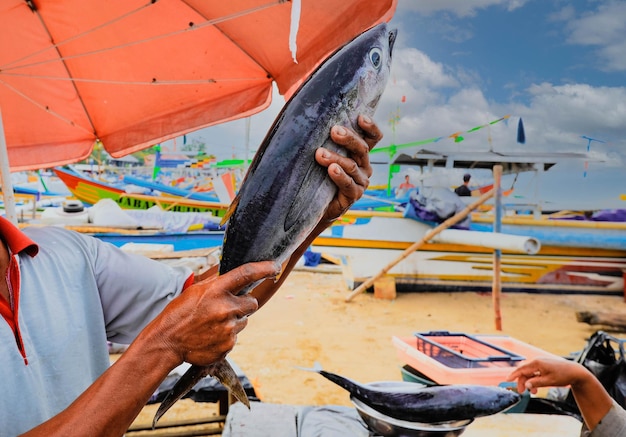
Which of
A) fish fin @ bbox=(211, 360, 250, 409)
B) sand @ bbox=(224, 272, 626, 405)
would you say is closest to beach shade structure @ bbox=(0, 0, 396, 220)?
fish fin @ bbox=(211, 360, 250, 409)

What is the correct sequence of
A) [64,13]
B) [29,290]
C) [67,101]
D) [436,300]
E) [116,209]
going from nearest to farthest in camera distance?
[29,290]
[64,13]
[67,101]
[436,300]
[116,209]

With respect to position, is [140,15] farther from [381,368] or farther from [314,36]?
[381,368]

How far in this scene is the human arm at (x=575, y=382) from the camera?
239 cm

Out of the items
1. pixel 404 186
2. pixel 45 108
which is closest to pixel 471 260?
A: pixel 45 108

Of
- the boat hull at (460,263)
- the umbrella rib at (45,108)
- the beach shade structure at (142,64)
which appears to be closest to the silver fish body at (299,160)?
the beach shade structure at (142,64)

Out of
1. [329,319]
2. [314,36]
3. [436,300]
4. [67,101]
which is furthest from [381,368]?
[67,101]

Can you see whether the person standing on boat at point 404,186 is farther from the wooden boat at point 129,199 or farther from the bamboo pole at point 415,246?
the bamboo pole at point 415,246

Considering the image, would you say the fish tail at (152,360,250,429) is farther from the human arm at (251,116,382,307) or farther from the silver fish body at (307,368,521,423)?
the silver fish body at (307,368,521,423)

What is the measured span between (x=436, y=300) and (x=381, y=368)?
376 centimetres

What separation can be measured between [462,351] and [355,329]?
10.7 ft

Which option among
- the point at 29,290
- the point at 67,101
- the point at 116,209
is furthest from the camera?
the point at 116,209

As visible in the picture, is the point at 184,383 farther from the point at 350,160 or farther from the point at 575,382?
the point at 575,382

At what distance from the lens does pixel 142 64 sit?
3.88 meters

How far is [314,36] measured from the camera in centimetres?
294
